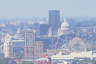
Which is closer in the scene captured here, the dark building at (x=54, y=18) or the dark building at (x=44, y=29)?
the dark building at (x=44, y=29)

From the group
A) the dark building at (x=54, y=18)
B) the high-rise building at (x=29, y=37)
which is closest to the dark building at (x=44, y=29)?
the dark building at (x=54, y=18)

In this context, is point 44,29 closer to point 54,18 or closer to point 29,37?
point 54,18

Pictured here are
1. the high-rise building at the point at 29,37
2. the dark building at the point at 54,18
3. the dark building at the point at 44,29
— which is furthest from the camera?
the dark building at the point at 54,18

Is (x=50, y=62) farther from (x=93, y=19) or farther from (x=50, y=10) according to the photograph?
(x=93, y=19)

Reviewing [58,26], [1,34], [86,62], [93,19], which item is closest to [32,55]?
[86,62]

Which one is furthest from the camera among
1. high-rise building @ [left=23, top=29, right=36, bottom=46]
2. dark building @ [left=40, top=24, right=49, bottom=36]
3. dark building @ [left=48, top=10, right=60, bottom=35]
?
dark building @ [left=48, top=10, right=60, bottom=35]

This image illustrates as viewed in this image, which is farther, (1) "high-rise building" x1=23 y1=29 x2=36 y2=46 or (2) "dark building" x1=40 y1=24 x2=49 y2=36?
(2) "dark building" x1=40 y1=24 x2=49 y2=36

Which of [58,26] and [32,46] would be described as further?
[58,26]

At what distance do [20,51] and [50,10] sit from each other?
21306 mm

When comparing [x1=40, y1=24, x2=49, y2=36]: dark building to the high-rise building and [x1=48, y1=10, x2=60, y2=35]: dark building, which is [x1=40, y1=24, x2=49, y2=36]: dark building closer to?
[x1=48, y1=10, x2=60, y2=35]: dark building

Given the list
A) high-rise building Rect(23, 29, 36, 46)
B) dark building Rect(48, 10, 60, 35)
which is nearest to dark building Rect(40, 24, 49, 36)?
dark building Rect(48, 10, 60, 35)

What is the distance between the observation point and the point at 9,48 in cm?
5038

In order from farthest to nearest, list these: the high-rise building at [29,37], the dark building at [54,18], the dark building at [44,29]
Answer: the dark building at [54,18]
the dark building at [44,29]
the high-rise building at [29,37]

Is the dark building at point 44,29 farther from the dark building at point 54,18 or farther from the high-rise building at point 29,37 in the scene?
the high-rise building at point 29,37
